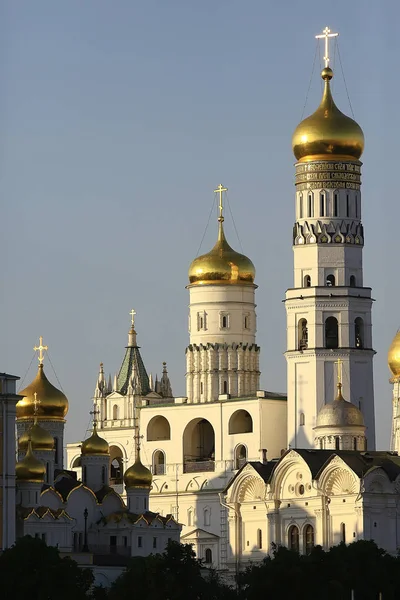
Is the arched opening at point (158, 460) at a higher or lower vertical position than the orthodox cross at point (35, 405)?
lower

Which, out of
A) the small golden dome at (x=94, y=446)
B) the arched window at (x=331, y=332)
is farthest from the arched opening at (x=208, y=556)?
the arched window at (x=331, y=332)

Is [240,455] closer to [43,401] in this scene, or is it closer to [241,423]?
[241,423]

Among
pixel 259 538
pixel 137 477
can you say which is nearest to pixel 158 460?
pixel 259 538

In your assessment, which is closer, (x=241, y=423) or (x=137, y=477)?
(x=137, y=477)

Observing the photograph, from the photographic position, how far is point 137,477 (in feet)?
286

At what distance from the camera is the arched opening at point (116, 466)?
97.5 metres

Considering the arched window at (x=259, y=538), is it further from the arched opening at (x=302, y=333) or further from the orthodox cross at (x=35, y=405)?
the orthodox cross at (x=35, y=405)

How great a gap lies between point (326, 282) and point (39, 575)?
24139 millimetres

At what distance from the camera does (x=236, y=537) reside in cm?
9119

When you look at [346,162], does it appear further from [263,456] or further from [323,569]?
[323,569]

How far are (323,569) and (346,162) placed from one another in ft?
69.3

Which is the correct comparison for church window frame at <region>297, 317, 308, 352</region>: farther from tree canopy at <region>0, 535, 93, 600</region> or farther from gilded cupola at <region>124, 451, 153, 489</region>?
tree canopy at <region>0, 535, 93, 600</region>

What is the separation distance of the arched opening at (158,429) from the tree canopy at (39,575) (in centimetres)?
2420

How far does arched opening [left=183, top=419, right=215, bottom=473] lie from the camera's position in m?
95.0
